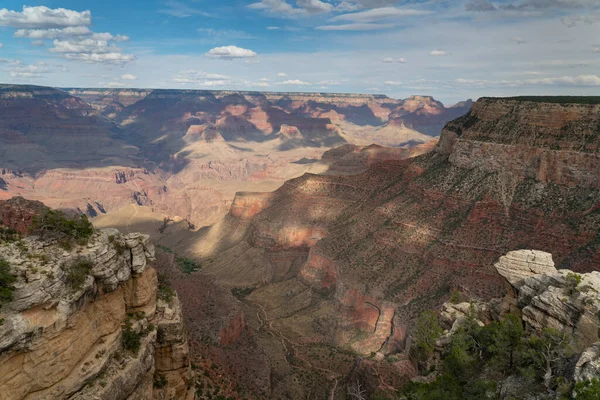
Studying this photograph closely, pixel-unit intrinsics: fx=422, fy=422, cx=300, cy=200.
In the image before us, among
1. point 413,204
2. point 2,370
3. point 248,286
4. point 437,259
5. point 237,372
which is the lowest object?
point 248,286

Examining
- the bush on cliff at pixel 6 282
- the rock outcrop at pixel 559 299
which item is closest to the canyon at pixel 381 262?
the rock outcrop at pixel 559 299

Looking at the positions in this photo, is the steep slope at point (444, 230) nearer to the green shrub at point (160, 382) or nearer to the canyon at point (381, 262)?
the canyon at point (381, 262)

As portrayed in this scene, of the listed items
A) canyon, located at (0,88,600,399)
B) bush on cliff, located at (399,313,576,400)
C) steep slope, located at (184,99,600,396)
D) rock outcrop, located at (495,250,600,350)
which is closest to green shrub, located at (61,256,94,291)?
canyon, located at (0,88,600,399)

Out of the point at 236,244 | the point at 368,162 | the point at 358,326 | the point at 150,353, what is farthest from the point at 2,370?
the point at 368,162

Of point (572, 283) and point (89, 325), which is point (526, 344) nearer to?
point (572, 283)

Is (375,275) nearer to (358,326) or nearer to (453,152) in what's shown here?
(358,326)

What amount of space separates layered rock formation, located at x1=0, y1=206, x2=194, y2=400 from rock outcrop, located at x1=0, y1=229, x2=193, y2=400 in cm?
4

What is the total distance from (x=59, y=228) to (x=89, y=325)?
5.11 meters

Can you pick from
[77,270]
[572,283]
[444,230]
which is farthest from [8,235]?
[444,230]

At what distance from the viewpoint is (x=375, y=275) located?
195 ft

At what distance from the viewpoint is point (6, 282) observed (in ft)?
58.2

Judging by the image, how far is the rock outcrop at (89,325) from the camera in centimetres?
1772

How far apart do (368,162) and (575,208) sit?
296ft

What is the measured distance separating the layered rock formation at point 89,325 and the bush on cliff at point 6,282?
237mm
